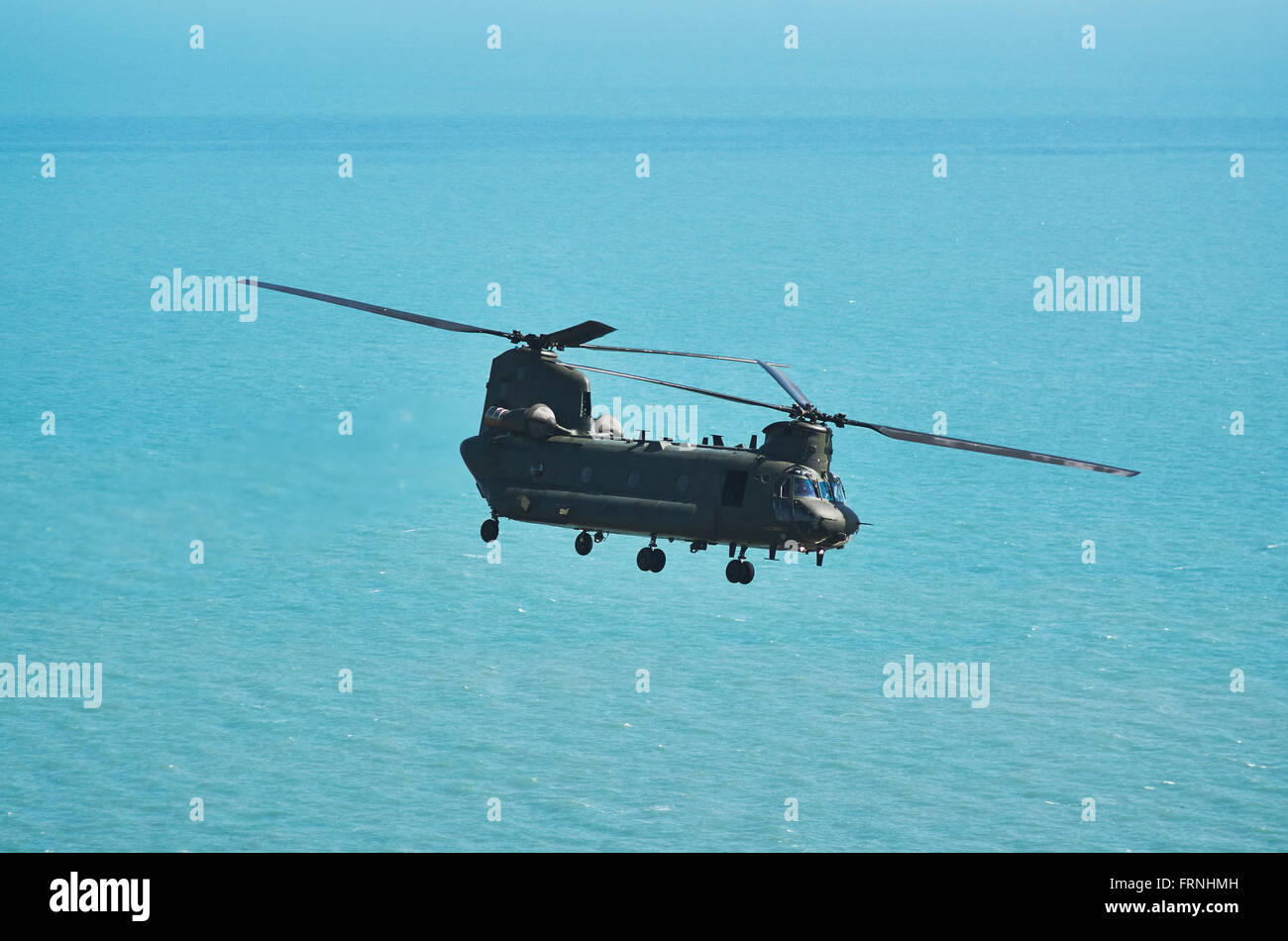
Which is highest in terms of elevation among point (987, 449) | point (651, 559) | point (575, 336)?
point (575, 336)

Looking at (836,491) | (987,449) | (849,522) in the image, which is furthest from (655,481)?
(987,449)

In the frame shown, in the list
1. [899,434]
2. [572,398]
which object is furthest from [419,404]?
[899,434]

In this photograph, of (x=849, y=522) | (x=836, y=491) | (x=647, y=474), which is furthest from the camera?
(x=647, y=474)

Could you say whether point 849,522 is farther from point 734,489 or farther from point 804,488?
point 734,489

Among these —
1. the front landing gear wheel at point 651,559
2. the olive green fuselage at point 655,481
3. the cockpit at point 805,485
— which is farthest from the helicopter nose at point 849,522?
the front landing gear wheel at point 651,559

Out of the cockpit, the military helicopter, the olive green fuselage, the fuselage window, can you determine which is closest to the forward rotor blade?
the military helicopter
